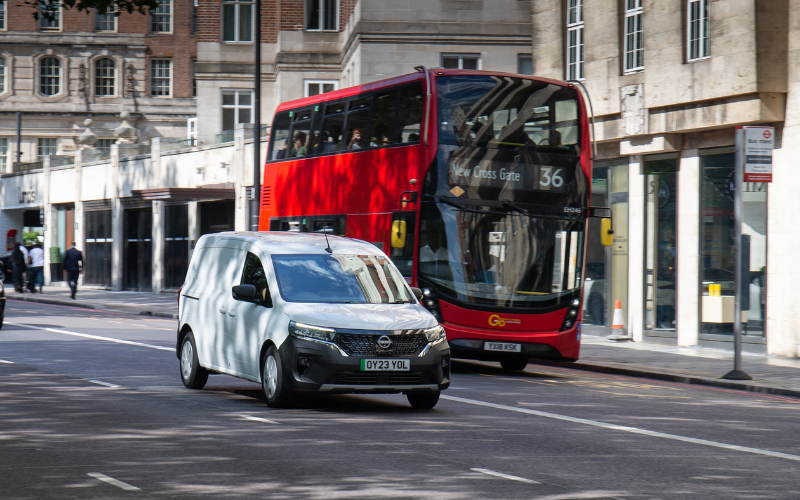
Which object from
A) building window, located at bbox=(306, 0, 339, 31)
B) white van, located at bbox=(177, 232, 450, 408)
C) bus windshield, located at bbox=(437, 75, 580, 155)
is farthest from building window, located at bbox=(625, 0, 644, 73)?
building window, located at bbox=(306, 0, 339, 31)

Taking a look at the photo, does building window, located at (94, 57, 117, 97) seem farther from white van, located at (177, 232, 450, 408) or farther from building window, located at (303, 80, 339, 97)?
white van, located at (177, 232, 450, 408)

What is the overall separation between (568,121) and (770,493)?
9.62m

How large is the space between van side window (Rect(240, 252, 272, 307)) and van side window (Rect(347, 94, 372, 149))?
5.51 meters

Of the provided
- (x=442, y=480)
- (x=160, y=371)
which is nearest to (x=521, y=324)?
(x=160, y=371)

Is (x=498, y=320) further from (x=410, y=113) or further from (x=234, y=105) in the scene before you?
(x=234, y=105)

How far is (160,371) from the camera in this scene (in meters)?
15.1

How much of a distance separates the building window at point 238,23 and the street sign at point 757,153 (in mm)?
29437

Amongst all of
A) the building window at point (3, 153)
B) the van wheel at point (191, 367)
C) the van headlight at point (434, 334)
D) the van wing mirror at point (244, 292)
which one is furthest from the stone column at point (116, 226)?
the van headlight at point (434, 334)

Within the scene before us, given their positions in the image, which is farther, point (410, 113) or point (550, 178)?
point (550, 178)

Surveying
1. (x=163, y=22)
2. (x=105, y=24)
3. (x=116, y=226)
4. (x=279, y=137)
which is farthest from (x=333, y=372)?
(x=105, y=24)

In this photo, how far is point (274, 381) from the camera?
1102 centimetres

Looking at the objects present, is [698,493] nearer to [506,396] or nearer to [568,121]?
[506,396]

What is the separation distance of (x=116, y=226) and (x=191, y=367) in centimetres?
3438

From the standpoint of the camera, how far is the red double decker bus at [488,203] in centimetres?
1571
